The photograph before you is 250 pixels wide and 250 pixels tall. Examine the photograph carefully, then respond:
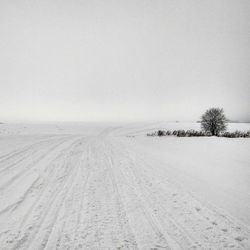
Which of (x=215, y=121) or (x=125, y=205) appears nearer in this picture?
(x=125, y=205)

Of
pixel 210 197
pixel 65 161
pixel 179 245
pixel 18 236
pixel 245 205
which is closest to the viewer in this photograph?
pixel 179 245

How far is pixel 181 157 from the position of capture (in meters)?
9.37

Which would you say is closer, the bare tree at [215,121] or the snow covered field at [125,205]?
the snow covered field at [125,205]

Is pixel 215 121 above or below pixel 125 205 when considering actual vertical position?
above

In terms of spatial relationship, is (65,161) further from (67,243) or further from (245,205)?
(245,205)

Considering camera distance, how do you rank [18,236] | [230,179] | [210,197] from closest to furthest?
[18,236], [210,197], [230,179]

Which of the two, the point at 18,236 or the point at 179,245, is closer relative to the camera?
the point at 179,245

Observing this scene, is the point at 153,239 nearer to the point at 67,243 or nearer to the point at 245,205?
the point at 67,243

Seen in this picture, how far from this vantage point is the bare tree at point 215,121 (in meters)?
33.2

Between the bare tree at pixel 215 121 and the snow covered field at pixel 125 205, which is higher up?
the bare tree at pixel 215 121

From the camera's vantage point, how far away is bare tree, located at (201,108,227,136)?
33250 millimetres

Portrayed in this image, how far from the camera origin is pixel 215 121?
33.3 m

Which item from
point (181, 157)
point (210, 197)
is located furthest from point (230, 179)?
point (181, 157)

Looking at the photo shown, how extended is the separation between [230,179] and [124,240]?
406 cm
